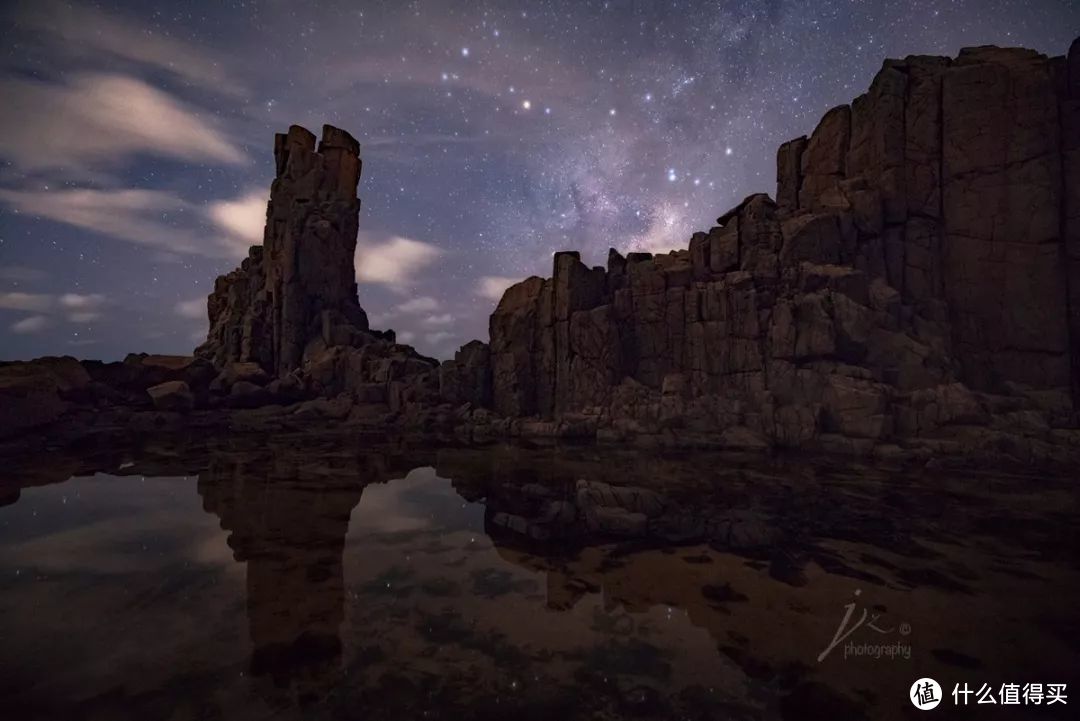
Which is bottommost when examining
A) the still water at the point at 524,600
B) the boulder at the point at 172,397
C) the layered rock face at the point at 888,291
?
the still water at the point at 524,600

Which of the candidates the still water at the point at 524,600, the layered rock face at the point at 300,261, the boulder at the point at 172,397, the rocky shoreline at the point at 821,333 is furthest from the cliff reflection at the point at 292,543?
the layered rock face at the point at 300,261

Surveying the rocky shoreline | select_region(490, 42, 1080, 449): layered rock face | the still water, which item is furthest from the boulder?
select_region(490, 42, 1080, 449): layered rock face

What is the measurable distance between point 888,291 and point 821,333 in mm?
5461

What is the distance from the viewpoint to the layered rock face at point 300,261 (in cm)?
4597

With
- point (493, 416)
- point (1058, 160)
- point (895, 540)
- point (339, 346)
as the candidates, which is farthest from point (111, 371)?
point (1058, 160)

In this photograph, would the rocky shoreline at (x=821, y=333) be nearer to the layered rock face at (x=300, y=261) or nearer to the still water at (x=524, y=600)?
the layered rock face at (x=300, y=261)

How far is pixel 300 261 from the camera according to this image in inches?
1832

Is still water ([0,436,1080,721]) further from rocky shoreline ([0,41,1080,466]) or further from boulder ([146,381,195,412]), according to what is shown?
boulder ([146,381,195,412])

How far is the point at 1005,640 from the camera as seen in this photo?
22.7 feet

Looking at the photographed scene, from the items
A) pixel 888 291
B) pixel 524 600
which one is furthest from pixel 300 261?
pixel 888 291

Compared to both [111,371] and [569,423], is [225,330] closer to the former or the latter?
[111,371]

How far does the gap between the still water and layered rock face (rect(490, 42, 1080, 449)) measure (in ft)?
37.3

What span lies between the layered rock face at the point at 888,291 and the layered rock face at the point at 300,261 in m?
26.4

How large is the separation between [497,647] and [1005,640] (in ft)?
23.7
